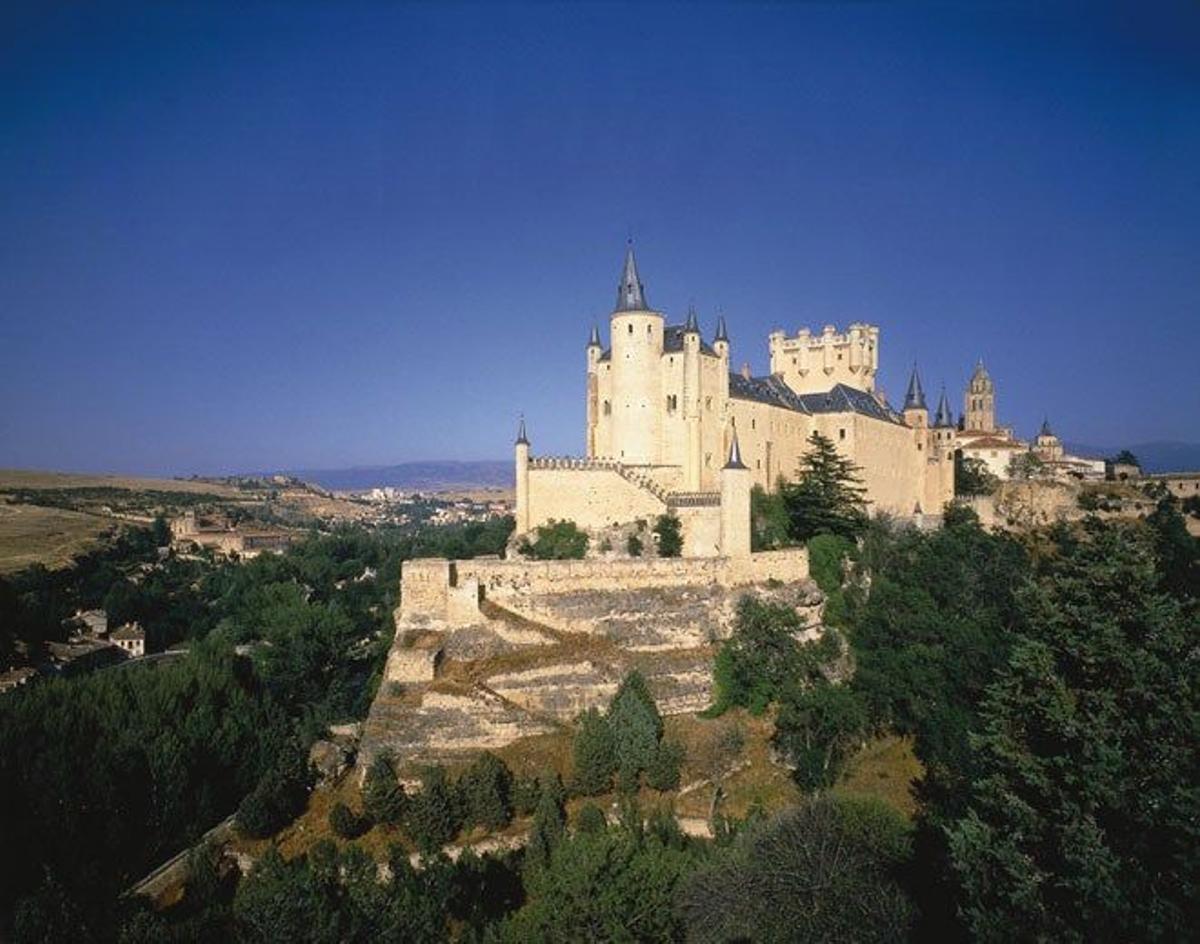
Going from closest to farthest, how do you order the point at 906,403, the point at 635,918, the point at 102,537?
1. the point at 635,918
2. the point at 906,403
3. the point at 102,537

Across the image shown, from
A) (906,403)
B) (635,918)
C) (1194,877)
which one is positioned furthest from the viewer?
(906,403)

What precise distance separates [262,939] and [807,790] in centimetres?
1873

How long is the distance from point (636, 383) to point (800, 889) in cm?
2896

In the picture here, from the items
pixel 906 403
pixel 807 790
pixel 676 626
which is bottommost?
pixel 807 790

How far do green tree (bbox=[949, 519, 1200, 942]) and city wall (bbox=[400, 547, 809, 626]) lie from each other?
1937 cm

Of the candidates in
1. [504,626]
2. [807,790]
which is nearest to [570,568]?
[504,626]

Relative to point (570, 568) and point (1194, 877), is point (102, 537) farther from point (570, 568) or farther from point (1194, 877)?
point (1194, 877)

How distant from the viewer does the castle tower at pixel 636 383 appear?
46469 mm

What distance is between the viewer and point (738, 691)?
36094 millimetres

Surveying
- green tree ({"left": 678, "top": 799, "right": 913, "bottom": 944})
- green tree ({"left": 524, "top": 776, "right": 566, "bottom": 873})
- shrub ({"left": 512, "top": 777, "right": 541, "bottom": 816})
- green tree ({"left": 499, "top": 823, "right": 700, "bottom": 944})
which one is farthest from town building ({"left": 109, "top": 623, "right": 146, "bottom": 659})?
green tree ({"left": 678, "top": 799, "right": 913, "bottom": 944})

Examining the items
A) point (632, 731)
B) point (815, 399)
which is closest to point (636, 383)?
point (815, 399)

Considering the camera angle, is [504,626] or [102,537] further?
[102,537]

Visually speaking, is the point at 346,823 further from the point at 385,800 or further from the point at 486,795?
the point at 486,795

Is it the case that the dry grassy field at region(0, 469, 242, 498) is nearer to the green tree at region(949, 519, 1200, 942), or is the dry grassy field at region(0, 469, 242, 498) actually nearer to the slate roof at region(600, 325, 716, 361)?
the slate roof at region(600, 325, 716, 361)
